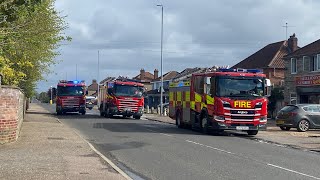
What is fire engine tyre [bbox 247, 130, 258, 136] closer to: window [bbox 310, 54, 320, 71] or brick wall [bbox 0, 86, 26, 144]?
brick wall [bbox 0, 86, 26, 144]

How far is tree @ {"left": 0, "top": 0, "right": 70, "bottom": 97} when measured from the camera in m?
12.3

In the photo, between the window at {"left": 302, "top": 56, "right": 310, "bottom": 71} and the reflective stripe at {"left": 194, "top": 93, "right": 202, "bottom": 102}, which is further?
the window at {"left": 302, "top": 56, "right": 310, "bottom": 71}

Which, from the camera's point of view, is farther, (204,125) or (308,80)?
(308,80)

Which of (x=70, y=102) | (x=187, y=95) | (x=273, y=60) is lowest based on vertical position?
(x=70, y=102)

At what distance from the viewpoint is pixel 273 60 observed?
54.3 metres

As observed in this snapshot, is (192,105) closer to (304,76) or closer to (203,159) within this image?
(203,159)

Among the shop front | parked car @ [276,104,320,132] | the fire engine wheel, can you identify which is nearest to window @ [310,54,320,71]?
the shop front

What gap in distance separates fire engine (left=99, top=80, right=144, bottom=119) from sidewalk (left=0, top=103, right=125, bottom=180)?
18813 mm

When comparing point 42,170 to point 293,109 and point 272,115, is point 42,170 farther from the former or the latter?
point 272,115

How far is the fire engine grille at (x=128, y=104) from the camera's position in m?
37.2

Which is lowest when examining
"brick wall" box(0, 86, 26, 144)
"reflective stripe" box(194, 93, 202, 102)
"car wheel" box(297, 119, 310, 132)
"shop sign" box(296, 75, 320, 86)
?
"car wheel" box(297, 119, 310, 132)

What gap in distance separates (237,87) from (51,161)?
38.2 ft

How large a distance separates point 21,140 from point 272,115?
30.2 metres

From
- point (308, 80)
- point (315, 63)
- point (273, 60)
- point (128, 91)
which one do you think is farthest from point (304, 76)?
point (273, 60)
